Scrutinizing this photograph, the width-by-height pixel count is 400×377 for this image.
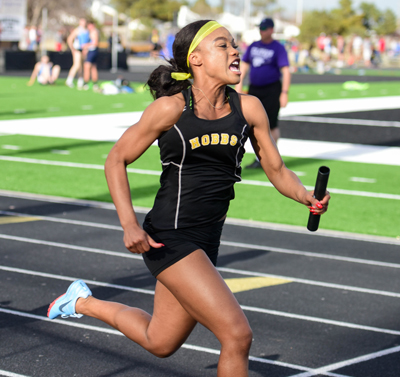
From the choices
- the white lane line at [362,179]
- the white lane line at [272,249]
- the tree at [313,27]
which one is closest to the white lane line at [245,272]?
the white lane line at [272,249]

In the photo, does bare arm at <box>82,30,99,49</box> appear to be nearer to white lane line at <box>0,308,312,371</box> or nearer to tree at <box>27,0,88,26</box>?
white lane line at <box>0,308,312,371</box>

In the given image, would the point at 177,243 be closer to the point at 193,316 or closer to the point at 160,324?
the point at 193,316

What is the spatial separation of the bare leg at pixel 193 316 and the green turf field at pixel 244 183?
4.71 metres

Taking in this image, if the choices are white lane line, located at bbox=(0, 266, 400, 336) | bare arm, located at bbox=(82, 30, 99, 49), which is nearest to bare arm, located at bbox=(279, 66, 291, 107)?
white lane line, located at bbox=(0, 266, 400, 336)

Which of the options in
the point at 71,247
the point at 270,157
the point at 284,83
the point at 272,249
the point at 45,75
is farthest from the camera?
the point at 45,75

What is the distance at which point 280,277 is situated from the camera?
6066 mm

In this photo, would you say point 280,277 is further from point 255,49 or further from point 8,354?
point 255,49

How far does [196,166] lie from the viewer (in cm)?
331

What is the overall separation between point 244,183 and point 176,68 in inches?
270

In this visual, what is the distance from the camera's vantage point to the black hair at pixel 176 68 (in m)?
3.44

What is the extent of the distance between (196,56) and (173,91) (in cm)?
21

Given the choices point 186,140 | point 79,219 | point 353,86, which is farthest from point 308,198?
point 353,86

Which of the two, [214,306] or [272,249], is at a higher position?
[214,306]

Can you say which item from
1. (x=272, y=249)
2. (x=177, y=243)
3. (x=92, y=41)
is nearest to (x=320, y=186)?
(x=177, y=243)
